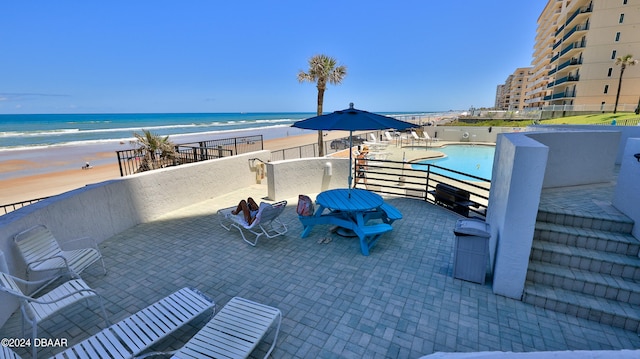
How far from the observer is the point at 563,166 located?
198 inches

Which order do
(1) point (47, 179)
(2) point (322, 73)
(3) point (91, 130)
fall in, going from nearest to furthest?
(1) point (47, 179) < (2) point (322, 73) < (3) point (91, 130)

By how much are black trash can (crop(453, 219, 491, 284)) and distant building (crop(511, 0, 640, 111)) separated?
3829 centimetres

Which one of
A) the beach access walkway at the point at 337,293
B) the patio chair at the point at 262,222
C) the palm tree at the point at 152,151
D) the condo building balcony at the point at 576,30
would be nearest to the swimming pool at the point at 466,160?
the patio chair at the point at 262,222

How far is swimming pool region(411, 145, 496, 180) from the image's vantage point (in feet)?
49.7

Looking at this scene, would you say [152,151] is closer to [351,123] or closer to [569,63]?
[351,123]

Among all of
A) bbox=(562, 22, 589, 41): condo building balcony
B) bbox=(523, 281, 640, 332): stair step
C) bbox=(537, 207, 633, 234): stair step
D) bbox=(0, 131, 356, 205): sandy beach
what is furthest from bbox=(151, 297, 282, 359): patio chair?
bbox=(562, 22, 589, 41): condo building balcony

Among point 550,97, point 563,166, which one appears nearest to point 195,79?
point 550,97

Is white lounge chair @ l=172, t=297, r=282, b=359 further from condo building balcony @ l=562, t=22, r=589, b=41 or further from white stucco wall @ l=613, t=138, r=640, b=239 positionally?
condo building balcony @ l=562, t=22, r=589, b=41

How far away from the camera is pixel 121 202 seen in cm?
529

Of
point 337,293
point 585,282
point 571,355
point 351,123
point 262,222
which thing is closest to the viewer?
point 571,355

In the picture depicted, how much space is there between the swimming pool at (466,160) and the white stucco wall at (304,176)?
281 inches

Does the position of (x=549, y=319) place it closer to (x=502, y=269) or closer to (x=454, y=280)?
(x=502, y=269)

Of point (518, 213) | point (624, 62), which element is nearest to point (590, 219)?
point (518, 213)

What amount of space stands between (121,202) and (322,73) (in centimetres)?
1179
